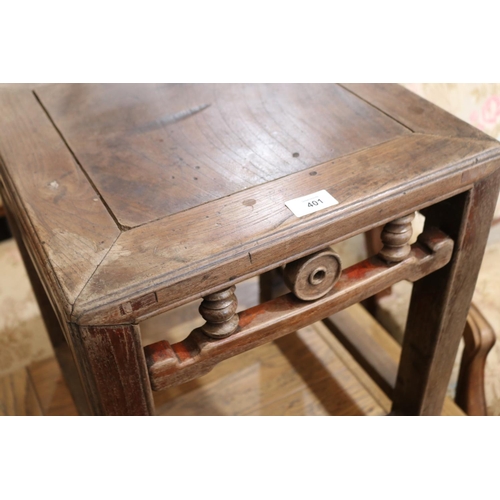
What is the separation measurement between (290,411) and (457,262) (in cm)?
50

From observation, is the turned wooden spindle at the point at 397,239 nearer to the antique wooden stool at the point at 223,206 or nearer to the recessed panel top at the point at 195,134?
the antique wooden stool at the point at 223,206

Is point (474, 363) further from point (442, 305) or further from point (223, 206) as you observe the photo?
point (223, 206)

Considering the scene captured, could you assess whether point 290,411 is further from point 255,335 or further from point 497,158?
point 497,158

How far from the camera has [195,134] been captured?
748 mm

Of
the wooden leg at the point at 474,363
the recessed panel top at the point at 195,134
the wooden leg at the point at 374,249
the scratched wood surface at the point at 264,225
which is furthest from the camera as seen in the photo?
the wooden leg at the point at 374,249

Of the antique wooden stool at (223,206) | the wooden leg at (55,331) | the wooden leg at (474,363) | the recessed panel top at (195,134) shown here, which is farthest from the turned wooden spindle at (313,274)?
the wooden leg at (55,331)

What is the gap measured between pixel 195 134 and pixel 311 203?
0.22 m

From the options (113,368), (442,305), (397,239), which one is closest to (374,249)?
(442,305)

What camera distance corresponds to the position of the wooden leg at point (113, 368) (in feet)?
1.75

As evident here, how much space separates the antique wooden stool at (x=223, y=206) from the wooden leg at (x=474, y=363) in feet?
0.31

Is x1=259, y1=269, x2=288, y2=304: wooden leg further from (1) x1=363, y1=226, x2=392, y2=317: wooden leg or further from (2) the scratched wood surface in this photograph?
(2) the scratched wood surface

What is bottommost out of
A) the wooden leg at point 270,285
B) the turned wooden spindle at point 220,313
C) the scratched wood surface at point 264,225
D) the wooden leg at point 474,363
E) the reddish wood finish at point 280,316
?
the wooden leg at point 270,285

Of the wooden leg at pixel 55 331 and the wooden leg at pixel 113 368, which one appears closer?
the wooden leg at pixel 113 368
